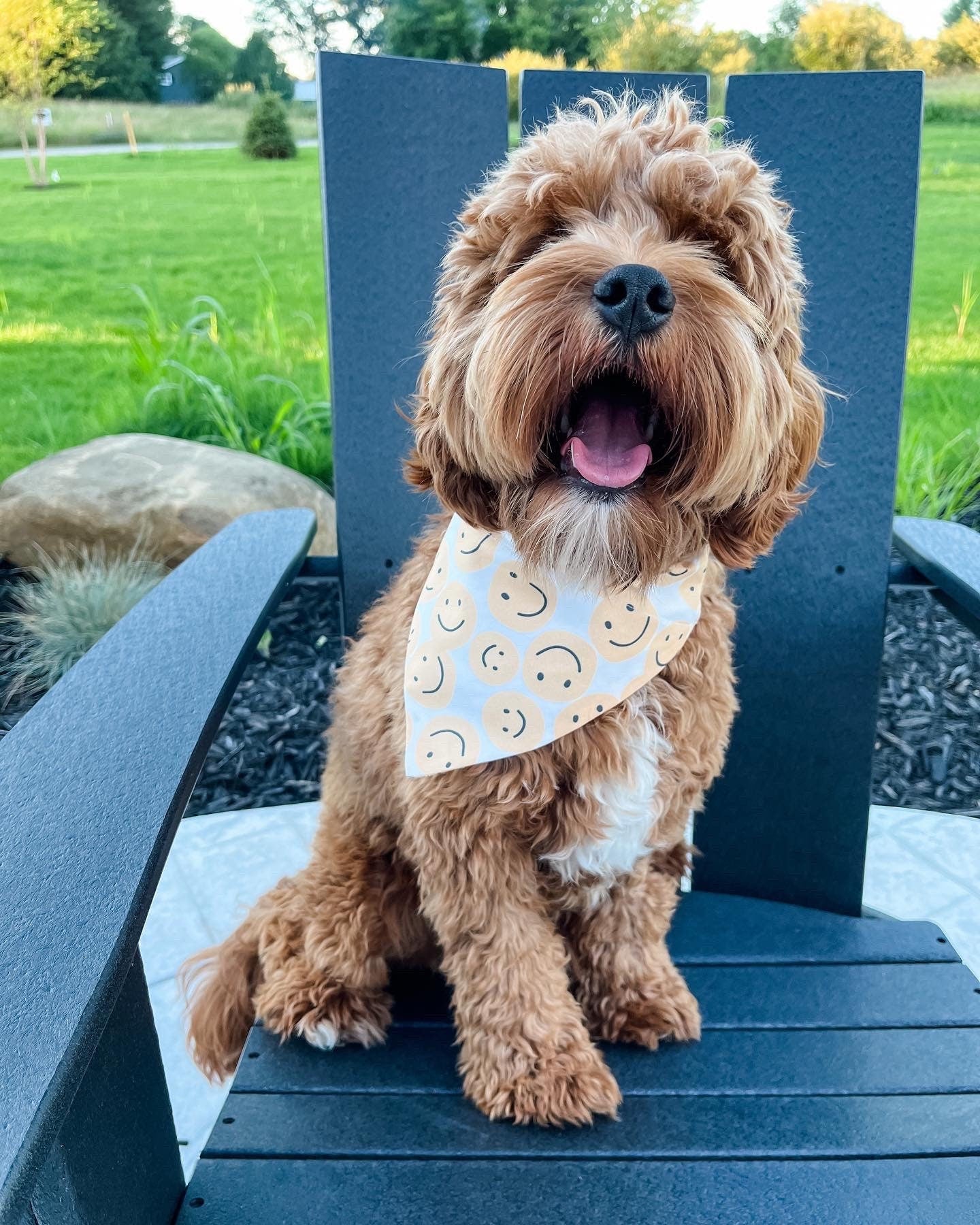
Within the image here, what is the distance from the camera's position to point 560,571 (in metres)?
1.43

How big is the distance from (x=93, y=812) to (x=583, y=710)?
0.67 metres

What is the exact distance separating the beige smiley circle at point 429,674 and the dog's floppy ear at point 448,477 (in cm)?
20

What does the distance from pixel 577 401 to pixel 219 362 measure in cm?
320

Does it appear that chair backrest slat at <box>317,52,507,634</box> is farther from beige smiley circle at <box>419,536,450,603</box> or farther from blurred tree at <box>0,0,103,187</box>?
blurred tree at <box>0,0,103,187</box>

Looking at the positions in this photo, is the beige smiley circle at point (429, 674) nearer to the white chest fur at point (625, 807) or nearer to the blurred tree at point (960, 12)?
the white chest fur at point (625, 807)

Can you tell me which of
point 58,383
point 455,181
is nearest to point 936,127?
point 455,181

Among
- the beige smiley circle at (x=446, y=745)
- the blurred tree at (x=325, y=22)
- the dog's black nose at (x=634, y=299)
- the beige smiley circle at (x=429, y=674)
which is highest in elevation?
the blurred tree at (x=325, y=22)

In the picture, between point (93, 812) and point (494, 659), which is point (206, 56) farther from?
point (93, 812)

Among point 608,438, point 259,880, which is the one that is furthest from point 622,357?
point 259,880

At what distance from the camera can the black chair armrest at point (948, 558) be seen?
1.67 metres

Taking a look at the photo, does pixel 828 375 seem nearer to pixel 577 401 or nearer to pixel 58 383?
pixel 577 401

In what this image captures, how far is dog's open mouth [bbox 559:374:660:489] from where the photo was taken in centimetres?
134

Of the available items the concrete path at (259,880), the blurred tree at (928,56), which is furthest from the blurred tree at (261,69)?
the concrete path at (259,880)

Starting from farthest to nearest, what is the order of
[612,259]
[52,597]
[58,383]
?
[58,383] → [52,597] → [612,259]
